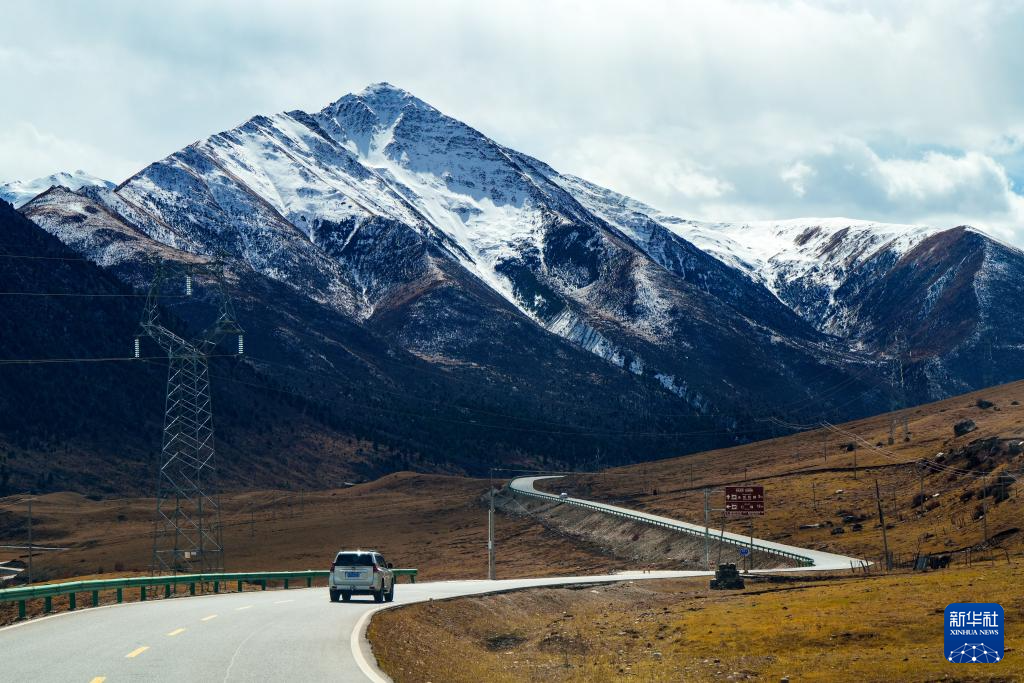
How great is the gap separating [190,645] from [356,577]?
1923 centimetres

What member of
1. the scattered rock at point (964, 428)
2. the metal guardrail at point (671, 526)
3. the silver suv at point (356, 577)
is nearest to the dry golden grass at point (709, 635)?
the silver suv at point (356, 577)

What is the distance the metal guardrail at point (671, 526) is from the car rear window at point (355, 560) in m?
45.2

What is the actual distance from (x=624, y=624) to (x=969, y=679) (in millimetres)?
19788

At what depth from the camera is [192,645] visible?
27328 mm

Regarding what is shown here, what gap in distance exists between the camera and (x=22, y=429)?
7835 inches

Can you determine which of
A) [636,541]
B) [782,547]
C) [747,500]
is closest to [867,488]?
[636,541]

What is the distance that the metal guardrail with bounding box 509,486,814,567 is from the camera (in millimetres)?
89375

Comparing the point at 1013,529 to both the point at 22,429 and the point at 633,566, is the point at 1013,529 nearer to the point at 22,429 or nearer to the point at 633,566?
the point at 633,566

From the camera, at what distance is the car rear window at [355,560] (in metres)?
46.7

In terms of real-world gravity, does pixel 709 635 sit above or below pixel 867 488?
below

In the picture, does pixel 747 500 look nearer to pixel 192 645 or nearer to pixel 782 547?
pixel 782 547

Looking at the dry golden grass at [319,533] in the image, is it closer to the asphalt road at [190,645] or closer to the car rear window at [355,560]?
the car rear window at [355,560]

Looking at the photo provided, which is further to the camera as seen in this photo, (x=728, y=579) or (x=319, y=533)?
(x=319, y=533)

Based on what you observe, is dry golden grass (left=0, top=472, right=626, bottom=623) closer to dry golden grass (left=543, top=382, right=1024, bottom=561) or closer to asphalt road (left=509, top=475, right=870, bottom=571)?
asphalt road (left=509, top=475, right=870, bottom=571)
